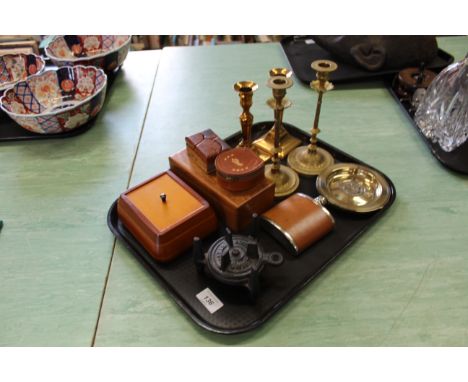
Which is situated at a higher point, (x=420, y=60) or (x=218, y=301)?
(x=420, y=60)

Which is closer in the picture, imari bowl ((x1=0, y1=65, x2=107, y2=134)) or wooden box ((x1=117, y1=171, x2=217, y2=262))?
wooden box ((x1=117, y1=171, x2=217, y2=262))

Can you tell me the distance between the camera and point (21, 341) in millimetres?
566

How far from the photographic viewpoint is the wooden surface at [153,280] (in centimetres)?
57

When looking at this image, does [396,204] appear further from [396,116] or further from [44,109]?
[44,109]

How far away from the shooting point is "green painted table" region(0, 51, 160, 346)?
0.59 meters

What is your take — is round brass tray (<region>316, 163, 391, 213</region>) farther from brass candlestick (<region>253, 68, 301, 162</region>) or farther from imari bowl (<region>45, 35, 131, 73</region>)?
imari bowl (<region>45, 35, 131, 73</region>)

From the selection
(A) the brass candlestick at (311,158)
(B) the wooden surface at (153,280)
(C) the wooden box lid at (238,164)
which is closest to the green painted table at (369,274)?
(B) the wooden surface at (153,280)

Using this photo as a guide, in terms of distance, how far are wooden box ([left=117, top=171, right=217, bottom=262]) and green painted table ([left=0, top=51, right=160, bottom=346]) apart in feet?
0.29

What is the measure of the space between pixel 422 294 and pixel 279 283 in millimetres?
228

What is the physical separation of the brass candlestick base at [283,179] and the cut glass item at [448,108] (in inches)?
14.4

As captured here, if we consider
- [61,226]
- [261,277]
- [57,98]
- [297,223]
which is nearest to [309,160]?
[297,223]

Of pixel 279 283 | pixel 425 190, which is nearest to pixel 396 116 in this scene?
pixel 425 190

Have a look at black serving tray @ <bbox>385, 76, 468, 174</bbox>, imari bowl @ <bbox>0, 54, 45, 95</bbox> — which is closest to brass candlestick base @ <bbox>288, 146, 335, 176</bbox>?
black serving tray @ <bbox>385, 76, 468, 174</bbox>

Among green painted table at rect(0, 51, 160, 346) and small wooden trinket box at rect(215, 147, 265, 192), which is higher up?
small wooden trinket box at rect(215, 147, 265, 192)
